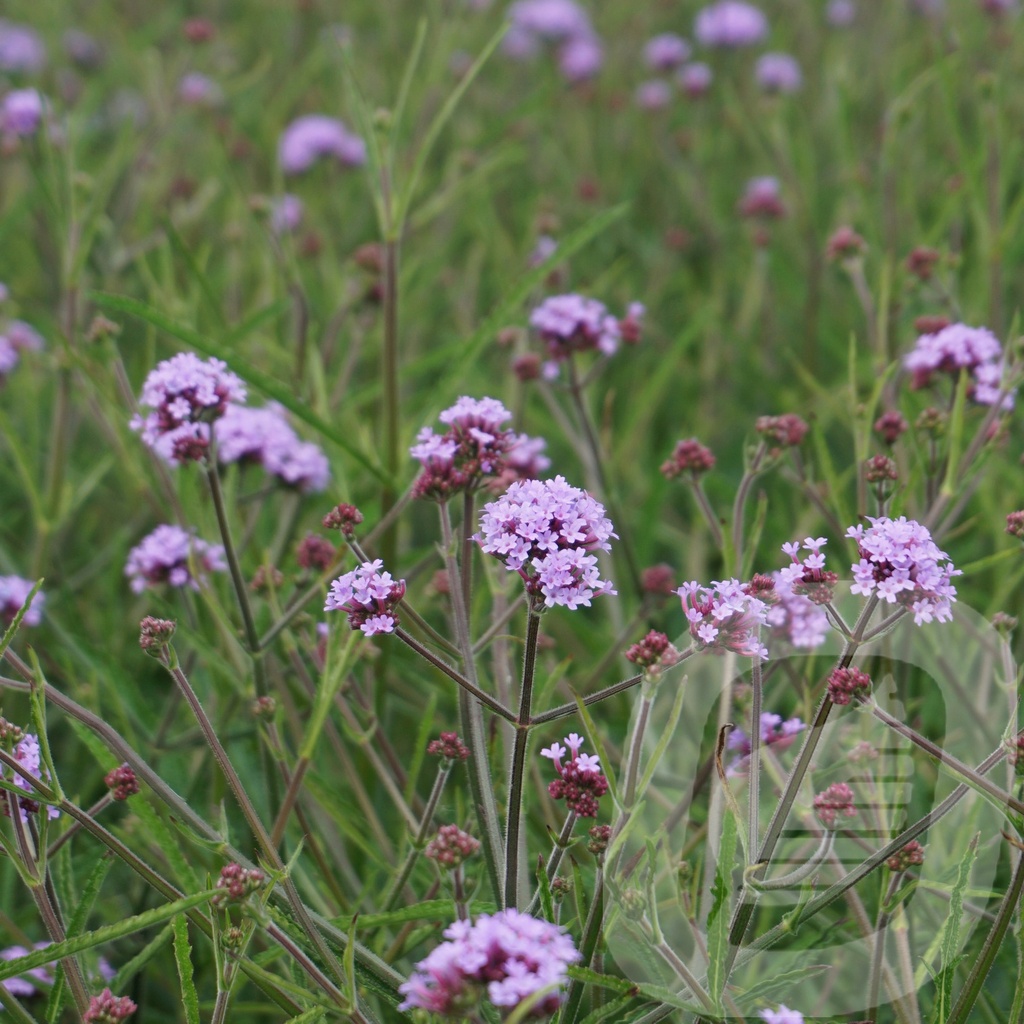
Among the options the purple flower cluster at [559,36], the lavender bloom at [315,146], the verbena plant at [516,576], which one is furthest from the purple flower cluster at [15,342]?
the purple flower cluster at [559,36]

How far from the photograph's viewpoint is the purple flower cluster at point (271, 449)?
72.8 inches

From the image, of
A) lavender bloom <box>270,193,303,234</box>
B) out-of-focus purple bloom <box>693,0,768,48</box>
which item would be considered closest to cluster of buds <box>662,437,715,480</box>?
lavender bloom <box>270,193,303,234</box>

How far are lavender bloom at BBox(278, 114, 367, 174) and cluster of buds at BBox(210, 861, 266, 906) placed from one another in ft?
8.66

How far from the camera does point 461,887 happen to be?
1099mm

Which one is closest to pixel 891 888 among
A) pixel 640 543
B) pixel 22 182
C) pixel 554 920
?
pixel 554 920

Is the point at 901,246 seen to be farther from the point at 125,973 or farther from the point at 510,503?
the point at 125,973

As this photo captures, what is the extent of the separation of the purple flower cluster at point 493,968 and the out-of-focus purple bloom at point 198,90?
8.37 feet

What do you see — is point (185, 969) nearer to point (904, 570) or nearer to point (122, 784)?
point (122, 784)

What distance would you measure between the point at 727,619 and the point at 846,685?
0.44 ft

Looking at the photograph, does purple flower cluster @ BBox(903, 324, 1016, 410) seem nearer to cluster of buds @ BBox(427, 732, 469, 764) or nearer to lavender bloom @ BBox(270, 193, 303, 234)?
cluster of buds @ BBox(427, 732, 469, 764)

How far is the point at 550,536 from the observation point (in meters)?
1.10

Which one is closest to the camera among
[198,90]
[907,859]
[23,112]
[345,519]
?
[907,859]

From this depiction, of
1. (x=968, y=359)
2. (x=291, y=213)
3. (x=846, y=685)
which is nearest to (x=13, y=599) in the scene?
(x=846, y=685)

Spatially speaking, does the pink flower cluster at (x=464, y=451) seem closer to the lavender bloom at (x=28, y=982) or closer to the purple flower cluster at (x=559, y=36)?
the lavender bloom at (x=28, y=982)
